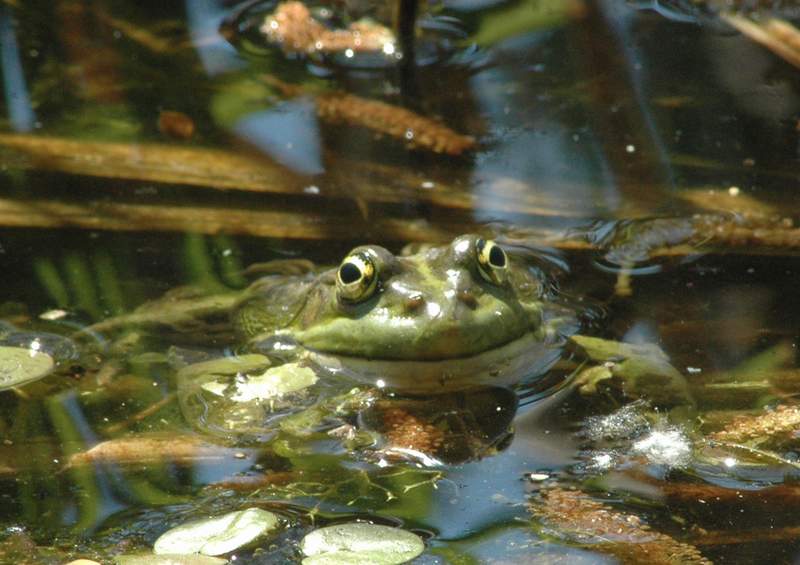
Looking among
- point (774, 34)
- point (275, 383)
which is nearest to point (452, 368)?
point (275, 383)

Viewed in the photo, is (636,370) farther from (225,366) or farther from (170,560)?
(170,560)

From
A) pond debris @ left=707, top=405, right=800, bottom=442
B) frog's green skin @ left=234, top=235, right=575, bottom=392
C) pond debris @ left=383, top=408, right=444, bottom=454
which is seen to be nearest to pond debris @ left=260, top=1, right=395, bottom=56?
frog's green skin @ left=234, top=235, right=575, bottom=392

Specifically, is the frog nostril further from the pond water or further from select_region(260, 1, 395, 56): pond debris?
select_region(260, 1, 395, 56): pond debris

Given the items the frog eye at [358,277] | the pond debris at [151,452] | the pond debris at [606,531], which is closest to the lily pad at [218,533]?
the pond debris at [151,452]

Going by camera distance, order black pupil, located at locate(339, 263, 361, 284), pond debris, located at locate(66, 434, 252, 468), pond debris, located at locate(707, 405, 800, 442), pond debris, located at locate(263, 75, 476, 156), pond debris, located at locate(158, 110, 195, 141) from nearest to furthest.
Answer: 1. pond debris, located at locate(707, 405, 800, 442)
2. pond debris, located at locate(66, 434, 252, 468)
3. black pupil, located at locate(339, 263, 361, 284)
4. pond debris, located at locate(263, 75, 476, 156)
5. pond debris, located at locate(158, 110, 195, 141)

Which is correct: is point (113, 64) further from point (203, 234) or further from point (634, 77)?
point (634, 77)

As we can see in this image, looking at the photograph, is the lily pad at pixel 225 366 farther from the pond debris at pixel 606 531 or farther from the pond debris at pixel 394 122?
the pond debris at pixel 394 122
